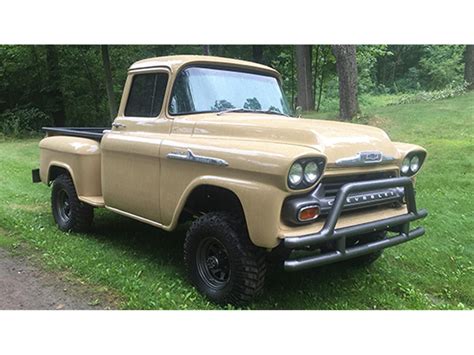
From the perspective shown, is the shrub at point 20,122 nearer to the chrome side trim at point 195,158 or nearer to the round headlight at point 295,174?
the chrome side trim at point 195,158

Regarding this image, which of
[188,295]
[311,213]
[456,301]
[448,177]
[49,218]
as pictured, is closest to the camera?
[311,213]

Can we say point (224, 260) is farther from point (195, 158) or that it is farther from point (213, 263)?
point (195, 158)

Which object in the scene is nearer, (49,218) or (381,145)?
(381,145)

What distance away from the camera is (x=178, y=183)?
388 centimetres

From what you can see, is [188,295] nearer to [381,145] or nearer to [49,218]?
[381,145]

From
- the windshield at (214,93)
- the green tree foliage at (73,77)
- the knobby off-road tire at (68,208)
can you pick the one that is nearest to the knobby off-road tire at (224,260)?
the windshield at (214,93)

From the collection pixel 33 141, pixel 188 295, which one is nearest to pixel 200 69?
pixel 188 295

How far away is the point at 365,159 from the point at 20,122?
8.73 meters

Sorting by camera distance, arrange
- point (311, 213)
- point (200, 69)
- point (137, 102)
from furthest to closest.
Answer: point (137, 102), point (200, 69), point (311, 213)

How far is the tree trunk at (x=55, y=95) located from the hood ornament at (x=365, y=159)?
8565mm

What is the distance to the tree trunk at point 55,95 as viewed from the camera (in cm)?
1047

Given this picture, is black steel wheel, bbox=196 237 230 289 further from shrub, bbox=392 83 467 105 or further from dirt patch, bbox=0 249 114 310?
shrub, bbox=392 83 467 105

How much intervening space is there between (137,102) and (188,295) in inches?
85.8

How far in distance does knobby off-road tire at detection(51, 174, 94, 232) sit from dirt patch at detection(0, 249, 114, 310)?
939 millimetres
